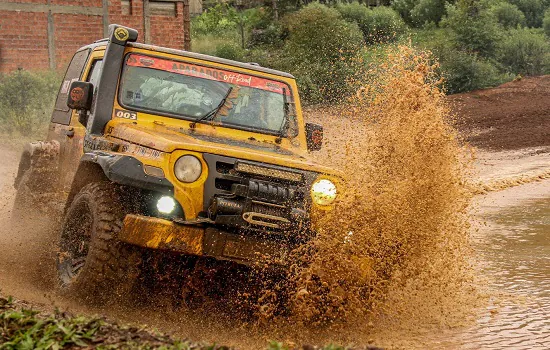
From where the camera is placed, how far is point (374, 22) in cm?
3203

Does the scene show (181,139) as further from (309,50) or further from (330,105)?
(309,50)

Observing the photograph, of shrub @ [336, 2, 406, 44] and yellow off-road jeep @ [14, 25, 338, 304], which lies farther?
shrub @ [336, 2, 406, 44]

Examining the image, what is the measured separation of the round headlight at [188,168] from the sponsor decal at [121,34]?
59.8 inches

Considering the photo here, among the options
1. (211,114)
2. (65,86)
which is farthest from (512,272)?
(65,86)

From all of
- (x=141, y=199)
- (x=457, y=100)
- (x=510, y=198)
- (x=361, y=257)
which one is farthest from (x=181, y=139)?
(x=457, y=100)

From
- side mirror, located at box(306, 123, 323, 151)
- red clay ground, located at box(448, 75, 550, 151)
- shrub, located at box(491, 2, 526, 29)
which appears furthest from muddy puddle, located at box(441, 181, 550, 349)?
shrub, located at box(491, 2, 526, 29)

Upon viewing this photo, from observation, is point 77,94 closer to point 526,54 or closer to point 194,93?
point 194,93

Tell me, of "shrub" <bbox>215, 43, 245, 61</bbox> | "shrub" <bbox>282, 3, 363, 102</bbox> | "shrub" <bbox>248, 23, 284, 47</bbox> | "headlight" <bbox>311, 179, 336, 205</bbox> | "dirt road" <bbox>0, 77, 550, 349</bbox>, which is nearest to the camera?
"dirt road" <bbox>0, 77, 550, 349</bbox>

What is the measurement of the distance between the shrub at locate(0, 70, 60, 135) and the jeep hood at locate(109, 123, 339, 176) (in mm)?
12794

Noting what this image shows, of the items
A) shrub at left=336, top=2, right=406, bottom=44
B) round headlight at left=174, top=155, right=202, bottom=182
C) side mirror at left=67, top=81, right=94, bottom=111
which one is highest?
side mirror at left=67, top=81, right=94, bottom=111

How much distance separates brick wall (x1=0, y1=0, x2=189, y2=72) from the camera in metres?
21.1

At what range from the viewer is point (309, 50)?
76.9ft

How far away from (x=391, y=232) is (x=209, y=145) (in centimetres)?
134

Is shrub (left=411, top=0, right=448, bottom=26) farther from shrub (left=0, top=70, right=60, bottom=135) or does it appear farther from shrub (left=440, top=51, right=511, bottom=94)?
shrub (left=0, top=70, right=60, bottom=135)
